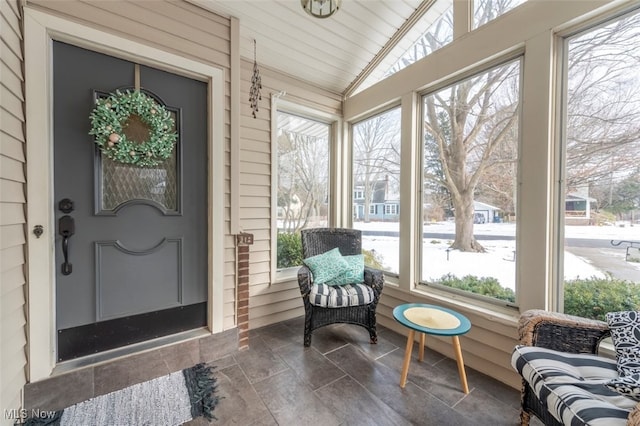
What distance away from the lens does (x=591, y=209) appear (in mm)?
1658

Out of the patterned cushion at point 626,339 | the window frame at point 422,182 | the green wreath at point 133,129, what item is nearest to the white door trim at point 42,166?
the green wreath at point 133,129

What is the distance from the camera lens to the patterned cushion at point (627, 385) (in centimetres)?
109

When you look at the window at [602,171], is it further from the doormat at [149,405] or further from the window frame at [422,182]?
the doormat at [149,405]

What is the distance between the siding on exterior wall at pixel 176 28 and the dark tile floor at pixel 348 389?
538 mm

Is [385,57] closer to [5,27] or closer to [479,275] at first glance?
[479,275]

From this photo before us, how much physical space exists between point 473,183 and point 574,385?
1.52m

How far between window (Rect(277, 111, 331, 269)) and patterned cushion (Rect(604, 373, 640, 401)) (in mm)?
2605

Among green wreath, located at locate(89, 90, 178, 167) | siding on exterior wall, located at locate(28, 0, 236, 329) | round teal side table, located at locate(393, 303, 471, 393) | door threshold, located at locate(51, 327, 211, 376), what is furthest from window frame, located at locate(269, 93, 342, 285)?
round teal side table, located at locate(393, 303, 471, 393)

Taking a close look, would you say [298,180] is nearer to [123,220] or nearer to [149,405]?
[123,220]

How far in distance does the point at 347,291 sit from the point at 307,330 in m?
0.51

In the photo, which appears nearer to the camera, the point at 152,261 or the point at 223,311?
the point at 152,261

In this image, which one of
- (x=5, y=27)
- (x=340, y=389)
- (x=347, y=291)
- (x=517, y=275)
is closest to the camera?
(x=5, y=27)

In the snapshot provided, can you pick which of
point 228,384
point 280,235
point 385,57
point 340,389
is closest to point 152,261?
point 228,384

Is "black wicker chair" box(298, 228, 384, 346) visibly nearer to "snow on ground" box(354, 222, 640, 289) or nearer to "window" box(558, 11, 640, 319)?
"snow on ground" box(354, 222, 640, 289)
